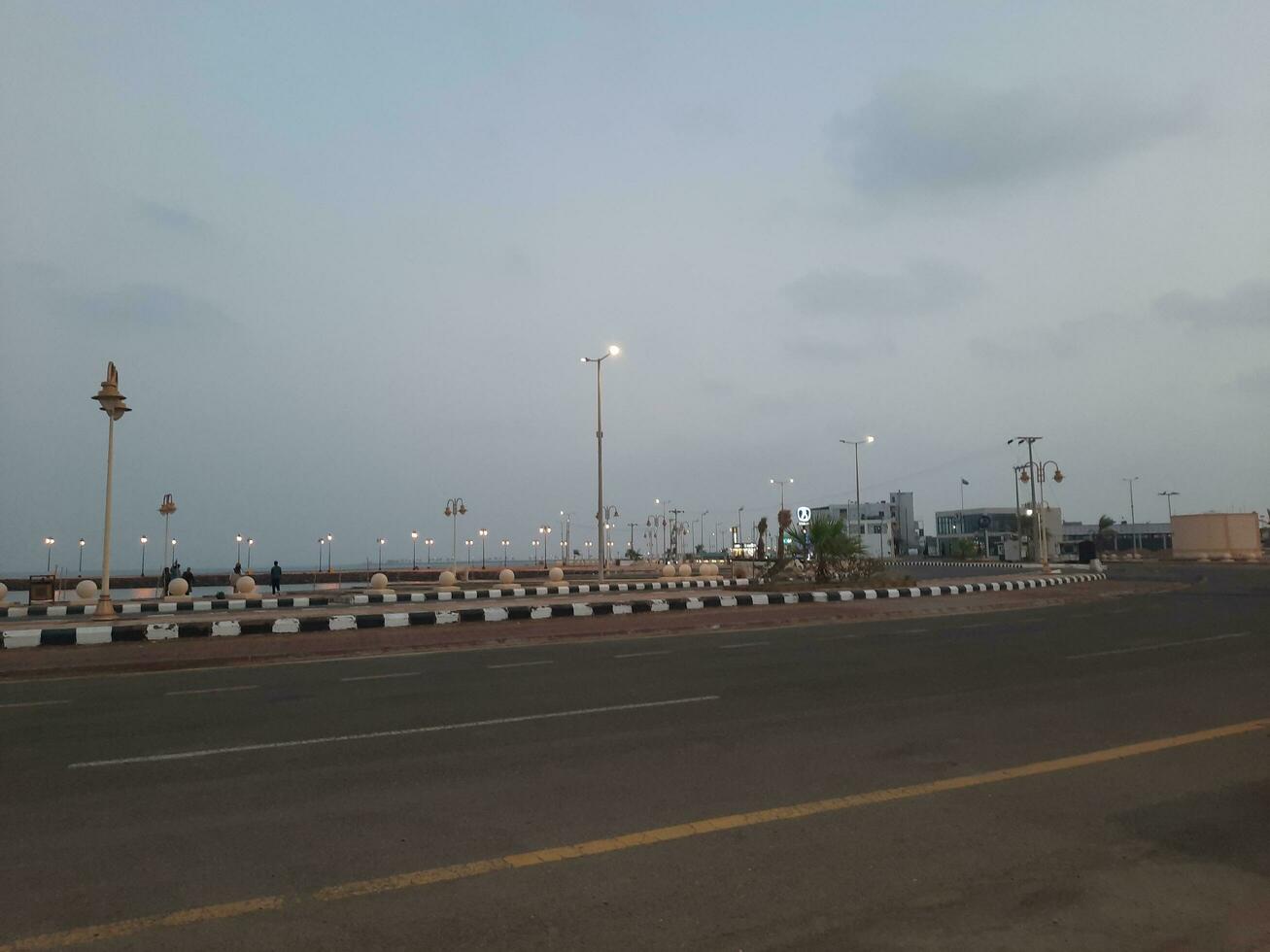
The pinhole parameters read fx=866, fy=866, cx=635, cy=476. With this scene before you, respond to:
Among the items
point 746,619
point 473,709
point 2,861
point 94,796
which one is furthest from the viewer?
point 746,619

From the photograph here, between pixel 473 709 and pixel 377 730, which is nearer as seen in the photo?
pixel 377 730

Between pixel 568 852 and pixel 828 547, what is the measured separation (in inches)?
1086

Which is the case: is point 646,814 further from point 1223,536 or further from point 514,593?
point 1223,536

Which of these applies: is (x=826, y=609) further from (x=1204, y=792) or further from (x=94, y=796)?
(x=94, y=796)

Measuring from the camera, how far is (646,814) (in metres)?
5.66

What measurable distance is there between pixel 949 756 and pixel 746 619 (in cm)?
1396

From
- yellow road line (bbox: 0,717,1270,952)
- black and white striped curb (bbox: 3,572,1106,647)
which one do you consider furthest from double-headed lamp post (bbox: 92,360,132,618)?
yellow road line (bbox: 0,717,1270,952)

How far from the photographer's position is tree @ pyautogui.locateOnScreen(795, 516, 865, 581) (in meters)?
31.5

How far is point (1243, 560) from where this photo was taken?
2680 inches

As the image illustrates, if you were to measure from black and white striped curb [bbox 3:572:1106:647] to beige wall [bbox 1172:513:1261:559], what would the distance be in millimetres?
54577

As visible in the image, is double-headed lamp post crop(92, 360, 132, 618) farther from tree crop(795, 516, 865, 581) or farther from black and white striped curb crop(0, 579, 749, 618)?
tree crop(795, 516, 865, 581)

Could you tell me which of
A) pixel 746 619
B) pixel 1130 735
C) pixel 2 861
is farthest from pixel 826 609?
pixel 2 861

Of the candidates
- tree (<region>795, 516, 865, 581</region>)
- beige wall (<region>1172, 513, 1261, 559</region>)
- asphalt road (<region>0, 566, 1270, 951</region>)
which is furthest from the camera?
beige wall (<region>1172, 513, 1261, 559</region>)

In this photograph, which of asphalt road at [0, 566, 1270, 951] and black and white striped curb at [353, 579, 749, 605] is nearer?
asphalt road at [0, 566, 1270, 951]
